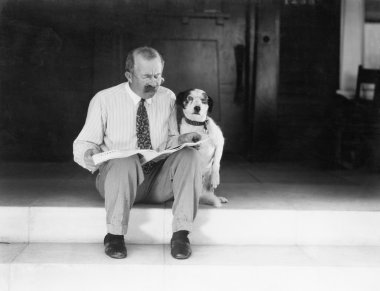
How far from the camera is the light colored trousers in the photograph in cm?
270

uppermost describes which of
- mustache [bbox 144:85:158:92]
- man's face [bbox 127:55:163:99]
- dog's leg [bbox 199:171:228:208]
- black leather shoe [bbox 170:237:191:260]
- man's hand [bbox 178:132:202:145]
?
man's face [bbox 127:55:163:99]

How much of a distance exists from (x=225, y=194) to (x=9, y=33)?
291 centimetres

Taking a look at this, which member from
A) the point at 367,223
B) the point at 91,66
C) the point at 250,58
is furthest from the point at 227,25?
the point at 367,223

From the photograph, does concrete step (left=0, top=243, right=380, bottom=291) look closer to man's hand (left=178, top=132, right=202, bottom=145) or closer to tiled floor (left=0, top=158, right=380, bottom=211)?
tiled floor (left=0, top=158, right=380, bottom=211)

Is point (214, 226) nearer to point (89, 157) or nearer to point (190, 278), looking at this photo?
point (190, 278)

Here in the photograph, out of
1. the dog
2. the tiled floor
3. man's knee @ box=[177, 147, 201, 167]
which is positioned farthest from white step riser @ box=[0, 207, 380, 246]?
man's knee @ box=[177, 147, 201, 167]

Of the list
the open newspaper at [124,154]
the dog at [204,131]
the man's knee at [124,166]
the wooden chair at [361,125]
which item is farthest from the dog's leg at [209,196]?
the wooden chair at [361,125]

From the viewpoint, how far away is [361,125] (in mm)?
4805

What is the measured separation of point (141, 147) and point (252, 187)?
1171mm

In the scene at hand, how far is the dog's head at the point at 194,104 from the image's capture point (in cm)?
327

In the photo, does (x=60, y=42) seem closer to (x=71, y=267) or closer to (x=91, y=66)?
(x=91, y=66)

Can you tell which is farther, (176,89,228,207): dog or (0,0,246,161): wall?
(0,0,246,161): wall

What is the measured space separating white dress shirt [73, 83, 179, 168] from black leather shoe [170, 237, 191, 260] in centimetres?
62

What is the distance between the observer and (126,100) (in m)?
3.06
